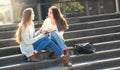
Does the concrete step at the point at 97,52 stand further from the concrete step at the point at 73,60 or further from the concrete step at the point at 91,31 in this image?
the concrete step at the point at 91,31

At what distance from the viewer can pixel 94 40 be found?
29.4 ft

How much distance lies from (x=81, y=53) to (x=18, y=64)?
5.16ft

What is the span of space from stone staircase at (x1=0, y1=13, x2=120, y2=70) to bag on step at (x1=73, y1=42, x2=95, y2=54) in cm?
10

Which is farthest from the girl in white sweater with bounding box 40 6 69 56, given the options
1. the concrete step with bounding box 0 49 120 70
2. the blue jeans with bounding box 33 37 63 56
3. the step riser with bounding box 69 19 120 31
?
the step riser with bounding box 69 19 120 31

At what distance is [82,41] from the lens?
8.81m

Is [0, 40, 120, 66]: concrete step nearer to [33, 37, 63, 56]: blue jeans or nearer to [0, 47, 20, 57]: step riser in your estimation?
[0, 47, 20, 57]: step riser

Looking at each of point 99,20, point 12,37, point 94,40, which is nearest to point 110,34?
point 94,40

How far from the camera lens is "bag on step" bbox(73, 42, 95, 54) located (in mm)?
8179

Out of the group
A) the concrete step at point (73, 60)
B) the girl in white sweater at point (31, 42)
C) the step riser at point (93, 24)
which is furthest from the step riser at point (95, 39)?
the girl in white sweater at point (31, 42)

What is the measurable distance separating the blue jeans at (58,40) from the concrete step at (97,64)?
488 mm

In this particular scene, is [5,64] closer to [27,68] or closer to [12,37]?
[27,68]

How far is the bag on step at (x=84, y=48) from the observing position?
26.8 ft

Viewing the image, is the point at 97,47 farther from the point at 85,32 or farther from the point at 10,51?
the point at 10,51

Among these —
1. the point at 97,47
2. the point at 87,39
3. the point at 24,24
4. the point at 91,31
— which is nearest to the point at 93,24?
the point at 91,31
